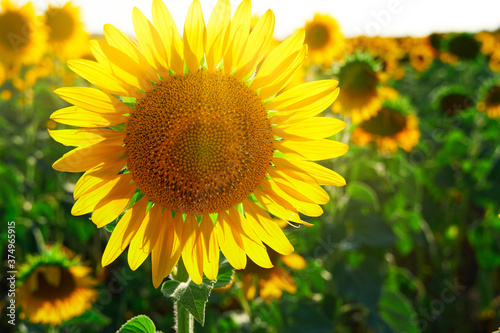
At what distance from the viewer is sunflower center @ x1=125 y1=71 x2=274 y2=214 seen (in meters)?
1.09

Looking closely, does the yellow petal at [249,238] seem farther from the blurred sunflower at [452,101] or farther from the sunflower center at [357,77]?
the blurred sunflower at [452,101]

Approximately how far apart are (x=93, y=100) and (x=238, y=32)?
38cm

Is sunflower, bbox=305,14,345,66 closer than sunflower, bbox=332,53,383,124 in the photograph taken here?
No

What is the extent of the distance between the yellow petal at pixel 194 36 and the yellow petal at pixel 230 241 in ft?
1.27

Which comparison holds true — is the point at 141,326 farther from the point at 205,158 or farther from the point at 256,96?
the point at 256,96

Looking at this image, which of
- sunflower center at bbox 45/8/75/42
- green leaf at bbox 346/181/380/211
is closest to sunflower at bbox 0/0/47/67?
sunflower center at bbox 45/8/75/42

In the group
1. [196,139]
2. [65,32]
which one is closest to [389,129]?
[196,139]

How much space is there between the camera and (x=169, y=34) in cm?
108

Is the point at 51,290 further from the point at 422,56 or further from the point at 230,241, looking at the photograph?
the point at 422,56

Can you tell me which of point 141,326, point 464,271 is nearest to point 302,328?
point 141,326

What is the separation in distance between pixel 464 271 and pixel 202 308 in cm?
A: 449

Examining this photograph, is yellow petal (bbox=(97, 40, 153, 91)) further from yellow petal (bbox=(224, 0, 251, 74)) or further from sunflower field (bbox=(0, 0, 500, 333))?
yellow petal (bbox=(224, 0, 251, 74))

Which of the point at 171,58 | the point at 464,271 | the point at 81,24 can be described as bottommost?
the point at 464,271

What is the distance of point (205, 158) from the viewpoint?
109cm
